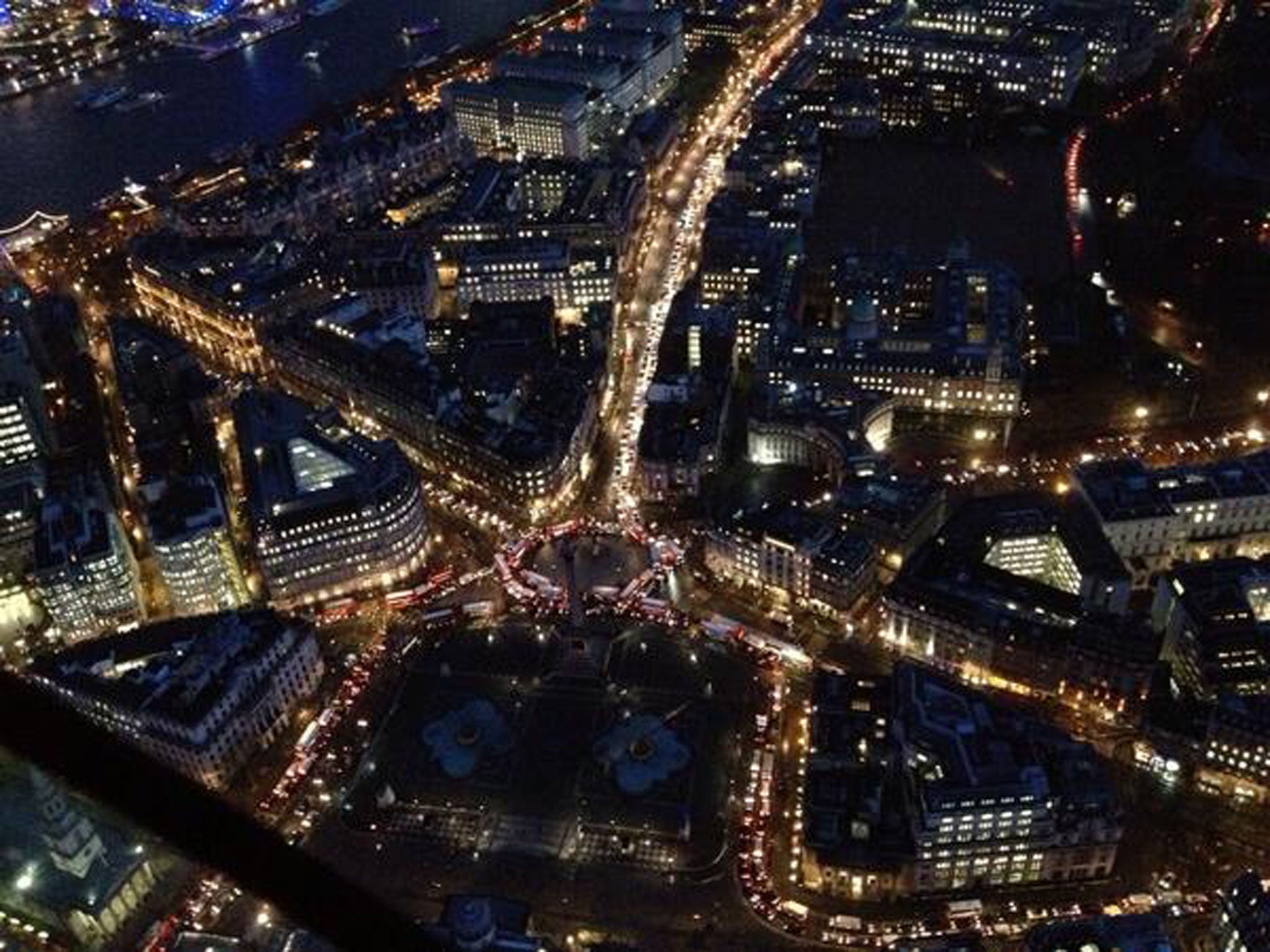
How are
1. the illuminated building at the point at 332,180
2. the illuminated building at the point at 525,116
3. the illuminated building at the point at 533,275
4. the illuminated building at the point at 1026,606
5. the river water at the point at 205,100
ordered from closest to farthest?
the illuminated building at the point at 1026,606 < the illuminated building at the point at 533,275 < the illuminated building at the point at 332,180 < the illuminated building at the point at 525,116 < the river water at the point at 205,100

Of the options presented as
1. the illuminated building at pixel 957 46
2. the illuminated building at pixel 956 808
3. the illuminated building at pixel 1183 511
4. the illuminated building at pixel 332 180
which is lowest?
the illuminated building at pixel 956 808

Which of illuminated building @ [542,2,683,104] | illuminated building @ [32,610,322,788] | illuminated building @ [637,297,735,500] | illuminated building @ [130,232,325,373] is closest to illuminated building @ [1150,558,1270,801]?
illuminated building @ [637,297,735,500]

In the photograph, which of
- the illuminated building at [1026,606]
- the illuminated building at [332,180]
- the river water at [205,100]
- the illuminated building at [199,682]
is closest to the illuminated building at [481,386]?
the illuminated building at [199,682]

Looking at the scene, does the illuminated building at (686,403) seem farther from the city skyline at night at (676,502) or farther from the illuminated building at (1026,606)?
the illuminated building at (1026,606)

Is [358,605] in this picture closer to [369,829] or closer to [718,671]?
[369,829]

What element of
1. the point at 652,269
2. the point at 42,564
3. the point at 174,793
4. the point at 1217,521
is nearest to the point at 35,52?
the point at 652,269

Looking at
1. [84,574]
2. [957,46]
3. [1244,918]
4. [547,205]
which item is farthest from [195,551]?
[957,46]

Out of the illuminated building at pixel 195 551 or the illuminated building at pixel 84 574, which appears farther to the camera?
the illuminated building at pixel 195 551

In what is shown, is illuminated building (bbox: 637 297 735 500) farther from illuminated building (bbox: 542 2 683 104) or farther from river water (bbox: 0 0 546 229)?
river water (bbox: 0 0 546 229)
